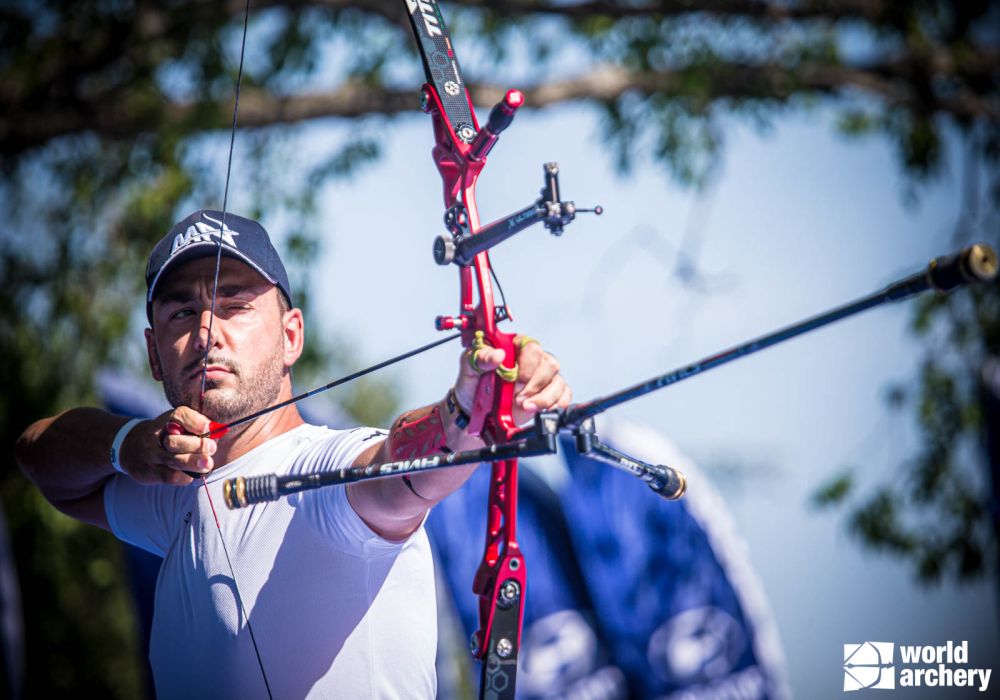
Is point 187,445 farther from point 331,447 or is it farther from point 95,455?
point 95,455

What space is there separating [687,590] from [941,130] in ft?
10.4

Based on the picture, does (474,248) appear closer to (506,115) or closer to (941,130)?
(506,115)

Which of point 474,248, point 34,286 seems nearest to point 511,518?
point 474,248

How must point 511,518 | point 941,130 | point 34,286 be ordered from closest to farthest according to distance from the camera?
point 511,518 < point 34,286 < point 941,130

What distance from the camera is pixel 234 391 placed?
6.46ft

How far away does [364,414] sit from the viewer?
29.4 ft

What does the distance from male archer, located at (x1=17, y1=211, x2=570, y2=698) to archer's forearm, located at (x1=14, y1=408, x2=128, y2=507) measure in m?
0.01

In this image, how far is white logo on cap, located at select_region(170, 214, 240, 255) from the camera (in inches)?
80.4

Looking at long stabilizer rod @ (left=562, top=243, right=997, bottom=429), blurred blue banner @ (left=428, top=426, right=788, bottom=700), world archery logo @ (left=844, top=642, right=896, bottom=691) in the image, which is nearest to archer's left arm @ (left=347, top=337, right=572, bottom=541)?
long stabilizer rod @ (left=562, top=243, right=997, bottom=429)

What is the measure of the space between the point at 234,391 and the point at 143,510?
0.43 meters

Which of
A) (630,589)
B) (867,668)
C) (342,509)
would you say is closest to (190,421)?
(342,509)

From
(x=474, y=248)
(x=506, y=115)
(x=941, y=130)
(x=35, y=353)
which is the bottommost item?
(x=474, y=248)

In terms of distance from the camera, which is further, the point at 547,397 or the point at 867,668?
the point at 867,668

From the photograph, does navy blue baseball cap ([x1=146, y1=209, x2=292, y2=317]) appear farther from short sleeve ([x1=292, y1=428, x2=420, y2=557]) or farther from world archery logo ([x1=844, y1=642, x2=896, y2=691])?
world archery logo ([x1=844, y1=642, x2=896, y2=691])
